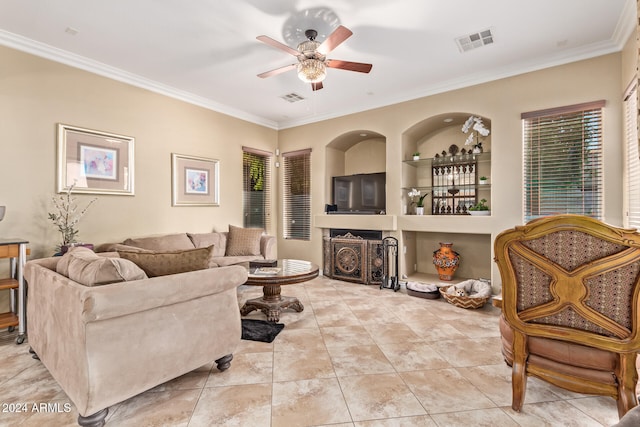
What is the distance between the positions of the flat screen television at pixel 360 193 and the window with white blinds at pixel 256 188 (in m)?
1.39

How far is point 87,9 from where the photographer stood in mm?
2775

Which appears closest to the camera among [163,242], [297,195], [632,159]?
[632,159]

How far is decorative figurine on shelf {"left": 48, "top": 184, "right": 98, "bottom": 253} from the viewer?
11.2 ft

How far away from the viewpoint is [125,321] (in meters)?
1.71

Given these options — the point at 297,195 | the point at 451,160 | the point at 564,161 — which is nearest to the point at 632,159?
the point at 564,161

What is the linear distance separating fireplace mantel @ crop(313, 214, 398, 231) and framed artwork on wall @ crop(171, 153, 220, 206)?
184 centimetres

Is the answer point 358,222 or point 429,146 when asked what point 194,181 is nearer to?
point 358,222

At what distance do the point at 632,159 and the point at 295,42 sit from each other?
11.6ft

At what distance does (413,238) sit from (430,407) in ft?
11.9

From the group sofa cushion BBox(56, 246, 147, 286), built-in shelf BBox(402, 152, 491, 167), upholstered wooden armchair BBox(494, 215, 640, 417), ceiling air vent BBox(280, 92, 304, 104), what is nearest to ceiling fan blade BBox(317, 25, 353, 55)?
ceiling air vent BBox(280, 92, 304, 104)

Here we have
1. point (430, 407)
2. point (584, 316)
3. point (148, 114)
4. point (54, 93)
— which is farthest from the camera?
point (148, 114)

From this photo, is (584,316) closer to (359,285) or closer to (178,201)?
(359,285)

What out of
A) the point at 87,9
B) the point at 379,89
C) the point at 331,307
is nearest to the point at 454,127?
the point at 379,89

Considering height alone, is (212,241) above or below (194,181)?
below
